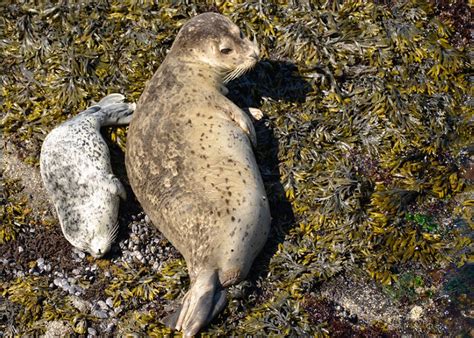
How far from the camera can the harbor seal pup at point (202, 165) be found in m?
6.25

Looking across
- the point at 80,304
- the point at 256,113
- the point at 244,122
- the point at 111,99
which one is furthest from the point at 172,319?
the point at 111,99

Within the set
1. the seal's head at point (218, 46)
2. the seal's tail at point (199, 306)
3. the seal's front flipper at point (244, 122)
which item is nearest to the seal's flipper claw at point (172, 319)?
the seal's tail at point (199, 306)

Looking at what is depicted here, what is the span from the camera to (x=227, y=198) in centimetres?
635

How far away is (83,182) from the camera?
6.91m

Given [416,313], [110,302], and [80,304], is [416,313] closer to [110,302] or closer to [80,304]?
[110,302]

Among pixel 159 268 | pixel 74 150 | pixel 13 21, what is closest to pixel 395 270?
pixel 159 268

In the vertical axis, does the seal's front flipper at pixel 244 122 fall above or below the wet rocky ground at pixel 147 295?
above

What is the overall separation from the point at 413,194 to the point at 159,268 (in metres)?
2.25

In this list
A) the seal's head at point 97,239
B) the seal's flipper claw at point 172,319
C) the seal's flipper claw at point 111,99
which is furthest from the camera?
the seal's flipper claw at point 111,99

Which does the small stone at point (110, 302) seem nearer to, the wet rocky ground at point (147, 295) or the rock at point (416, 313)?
the wet rocky ground at point (147, 295)

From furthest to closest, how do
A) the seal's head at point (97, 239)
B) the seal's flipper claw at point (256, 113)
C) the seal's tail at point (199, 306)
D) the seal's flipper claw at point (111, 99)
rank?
1. the seal's flipper claw at point (111, 99)
2. the seal's flipper claw at point (256, 113)
3. the seal's head at point (97, 239)
4. the seal's tail at point (199, 306)

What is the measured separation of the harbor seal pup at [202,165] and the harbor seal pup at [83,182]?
28 centimetres

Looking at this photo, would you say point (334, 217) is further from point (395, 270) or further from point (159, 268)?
point (159, 268)

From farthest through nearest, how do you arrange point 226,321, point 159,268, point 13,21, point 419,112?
point 13,21, point 419,112, point 159,268, point 226,321
